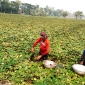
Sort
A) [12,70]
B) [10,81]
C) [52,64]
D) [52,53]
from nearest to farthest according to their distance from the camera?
1. [10,81]
2. [12,70]
3. [52,64]
4. [52,53]

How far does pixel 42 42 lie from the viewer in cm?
766

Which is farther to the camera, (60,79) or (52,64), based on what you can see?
(52,64)

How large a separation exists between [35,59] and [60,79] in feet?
6.79

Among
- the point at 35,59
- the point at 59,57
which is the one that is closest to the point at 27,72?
the point at 35,59

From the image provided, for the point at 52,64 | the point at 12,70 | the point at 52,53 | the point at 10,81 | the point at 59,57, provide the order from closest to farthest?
the point at 10,81
the point at 12,70
the point at 52,64
the point at 59,57
the point at 52,53

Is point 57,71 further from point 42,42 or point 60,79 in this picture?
point 42,42

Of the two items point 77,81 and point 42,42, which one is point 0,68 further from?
point 77,81

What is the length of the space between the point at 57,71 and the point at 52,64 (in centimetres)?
38

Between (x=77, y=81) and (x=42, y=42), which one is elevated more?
(x=42, y=42)

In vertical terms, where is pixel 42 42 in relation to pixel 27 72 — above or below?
above

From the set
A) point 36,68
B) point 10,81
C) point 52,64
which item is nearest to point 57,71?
point 52,64

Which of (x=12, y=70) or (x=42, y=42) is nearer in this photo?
(x=12, y=70)

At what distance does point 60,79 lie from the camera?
612cm

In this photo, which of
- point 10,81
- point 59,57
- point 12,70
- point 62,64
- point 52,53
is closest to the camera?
point 10,81
